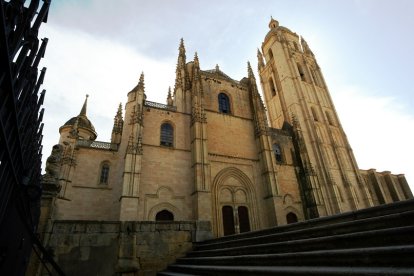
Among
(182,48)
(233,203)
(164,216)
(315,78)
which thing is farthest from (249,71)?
(164,216)

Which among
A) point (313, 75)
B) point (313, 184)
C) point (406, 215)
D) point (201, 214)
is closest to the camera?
point (406, 215)

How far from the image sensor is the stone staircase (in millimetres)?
2955

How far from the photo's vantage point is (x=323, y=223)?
522 centimetres

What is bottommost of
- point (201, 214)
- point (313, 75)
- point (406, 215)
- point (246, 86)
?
point (406, 215)

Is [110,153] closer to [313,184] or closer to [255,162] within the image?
[255,162]

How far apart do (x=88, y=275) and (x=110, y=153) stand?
43.1ft

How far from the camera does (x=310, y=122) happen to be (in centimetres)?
2875

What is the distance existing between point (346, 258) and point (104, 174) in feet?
58.2

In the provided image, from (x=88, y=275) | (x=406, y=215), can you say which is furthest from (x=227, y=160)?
Result: (x=406, y=215)

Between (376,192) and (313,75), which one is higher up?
(313,75)

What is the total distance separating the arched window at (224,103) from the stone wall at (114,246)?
1635cm

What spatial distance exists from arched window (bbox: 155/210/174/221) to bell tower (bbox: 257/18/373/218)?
12808mm

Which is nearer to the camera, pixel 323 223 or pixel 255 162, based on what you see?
pixel 323 223

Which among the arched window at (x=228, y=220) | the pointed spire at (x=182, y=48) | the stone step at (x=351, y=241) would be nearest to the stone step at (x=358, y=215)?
the stone step at (x=351, y=241)
